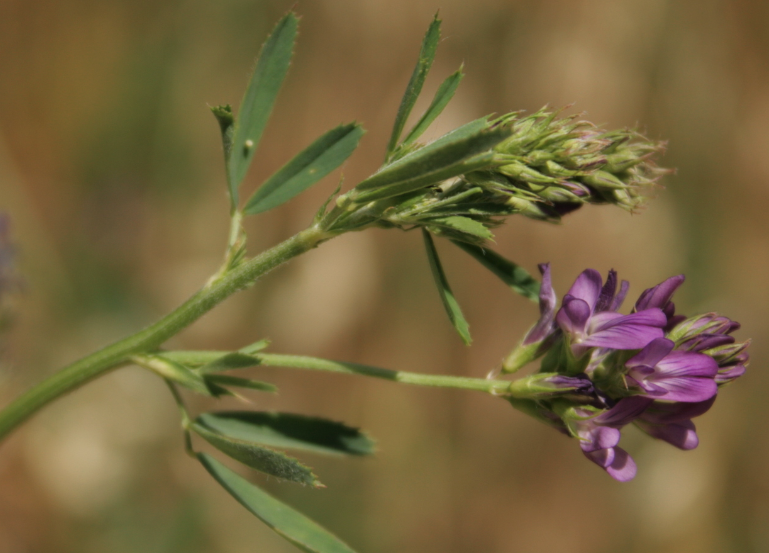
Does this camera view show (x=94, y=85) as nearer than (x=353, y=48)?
Yes

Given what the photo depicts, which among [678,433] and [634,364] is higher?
[634,364]

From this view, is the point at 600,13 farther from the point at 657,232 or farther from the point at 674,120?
the point at 657,232

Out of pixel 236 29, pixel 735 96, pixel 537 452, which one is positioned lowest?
pixel 537 452

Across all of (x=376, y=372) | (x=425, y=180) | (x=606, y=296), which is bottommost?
(x=606, y=296)

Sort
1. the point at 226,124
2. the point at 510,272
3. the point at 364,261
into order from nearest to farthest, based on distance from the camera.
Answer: the point at 226,124 < the point at 510,272 < the point at 364,261

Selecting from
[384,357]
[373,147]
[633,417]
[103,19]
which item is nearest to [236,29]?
[103,19]

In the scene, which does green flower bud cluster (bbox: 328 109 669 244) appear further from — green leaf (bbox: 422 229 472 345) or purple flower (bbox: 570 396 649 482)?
purple flower (bbox: 570 396 649 482)

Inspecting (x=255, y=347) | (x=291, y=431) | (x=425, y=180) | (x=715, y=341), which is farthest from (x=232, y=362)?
(x=715, y=341)

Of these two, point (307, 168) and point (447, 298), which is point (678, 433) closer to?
point (447, 298)
